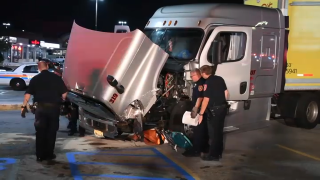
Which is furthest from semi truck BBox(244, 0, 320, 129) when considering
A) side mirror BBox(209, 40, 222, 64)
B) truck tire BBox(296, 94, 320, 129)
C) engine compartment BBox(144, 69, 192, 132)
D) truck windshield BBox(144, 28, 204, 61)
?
engine compartment BBox(144, 69, 192, 132)

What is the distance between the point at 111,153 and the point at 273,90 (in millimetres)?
4049

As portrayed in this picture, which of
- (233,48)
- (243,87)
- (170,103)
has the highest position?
(233,48)

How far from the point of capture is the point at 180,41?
8.88m

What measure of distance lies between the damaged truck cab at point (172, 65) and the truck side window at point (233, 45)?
2 centimetres

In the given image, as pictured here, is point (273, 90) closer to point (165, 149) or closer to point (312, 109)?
point (312, 109)

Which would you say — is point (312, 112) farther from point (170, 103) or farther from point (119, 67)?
point (119, 67)

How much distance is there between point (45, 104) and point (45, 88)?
0.87 feet

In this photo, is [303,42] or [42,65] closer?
[42,65]

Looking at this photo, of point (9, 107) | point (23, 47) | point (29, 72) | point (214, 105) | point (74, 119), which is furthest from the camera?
point (23, 47)

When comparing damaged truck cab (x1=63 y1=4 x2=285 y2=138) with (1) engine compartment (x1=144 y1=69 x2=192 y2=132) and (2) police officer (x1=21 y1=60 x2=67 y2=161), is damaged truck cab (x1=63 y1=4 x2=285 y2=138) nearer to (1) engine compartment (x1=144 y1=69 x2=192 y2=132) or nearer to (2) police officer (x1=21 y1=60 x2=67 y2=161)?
(1) engine compartment (x1=144 y1=69 x2=192 y2=132)

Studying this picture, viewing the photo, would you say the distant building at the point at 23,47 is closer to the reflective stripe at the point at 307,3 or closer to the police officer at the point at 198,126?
the reflective stripe at the point at 307,3

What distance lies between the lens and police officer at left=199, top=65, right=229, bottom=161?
7.25m

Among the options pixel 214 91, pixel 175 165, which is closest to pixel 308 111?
pixel 214 91

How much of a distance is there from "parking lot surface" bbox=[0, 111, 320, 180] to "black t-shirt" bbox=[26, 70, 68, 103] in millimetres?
1082
